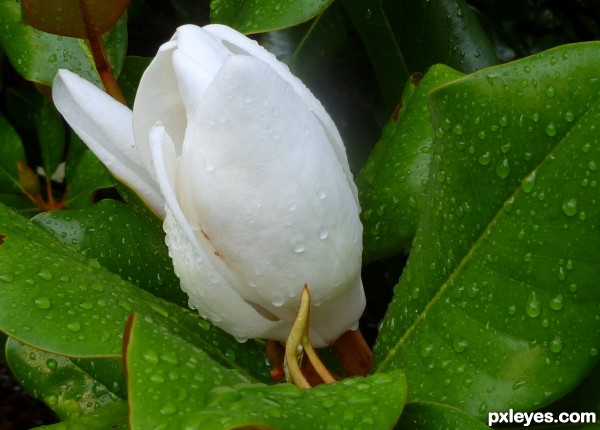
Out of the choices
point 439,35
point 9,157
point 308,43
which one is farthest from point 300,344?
point 9,157

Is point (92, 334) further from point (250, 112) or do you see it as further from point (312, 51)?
point (312, 51)

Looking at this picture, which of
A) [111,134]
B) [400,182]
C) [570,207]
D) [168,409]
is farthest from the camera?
[400,182]

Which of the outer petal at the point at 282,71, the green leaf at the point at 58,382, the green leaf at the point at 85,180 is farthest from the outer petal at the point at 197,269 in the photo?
the green leaf at the point at 85,180

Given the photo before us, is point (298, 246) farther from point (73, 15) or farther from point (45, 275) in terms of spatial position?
point (73, 15)

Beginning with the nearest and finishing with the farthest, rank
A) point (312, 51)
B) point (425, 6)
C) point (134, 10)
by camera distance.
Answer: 1. point (425, 6)
2. point (312, 51)
3. point (134, 10)

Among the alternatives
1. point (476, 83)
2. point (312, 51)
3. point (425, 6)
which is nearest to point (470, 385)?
point (476, 83)

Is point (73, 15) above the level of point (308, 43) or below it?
above

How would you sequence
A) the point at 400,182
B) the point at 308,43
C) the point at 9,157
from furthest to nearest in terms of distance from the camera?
the point at 9,157 → the point at 308,43 → the point at 400,182
